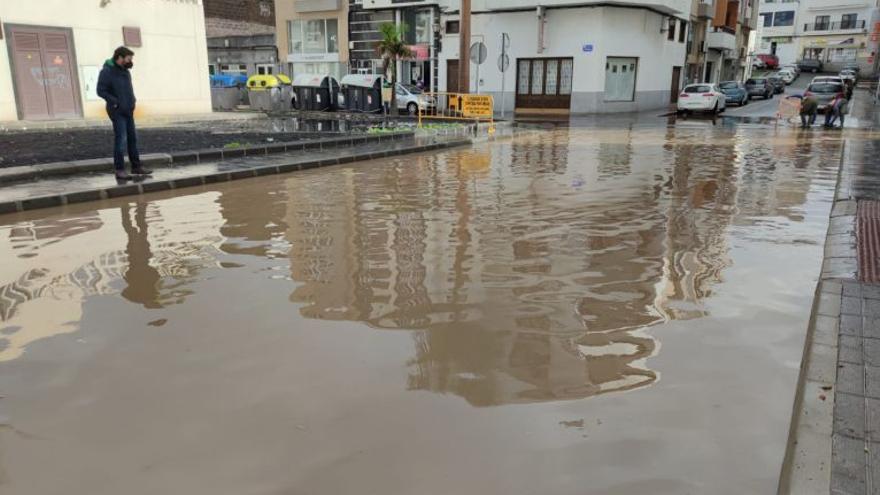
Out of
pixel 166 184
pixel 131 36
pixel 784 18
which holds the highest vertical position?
pixel 784 18

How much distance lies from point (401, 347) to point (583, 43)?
29141 mm

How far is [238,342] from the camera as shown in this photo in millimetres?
4133

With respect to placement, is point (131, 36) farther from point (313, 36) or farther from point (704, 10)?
point (704, 10)

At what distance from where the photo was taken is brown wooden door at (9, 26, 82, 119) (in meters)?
18.4

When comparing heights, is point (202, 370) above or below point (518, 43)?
below

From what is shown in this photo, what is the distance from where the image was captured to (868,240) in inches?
242

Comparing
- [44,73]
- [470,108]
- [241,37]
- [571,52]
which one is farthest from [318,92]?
[241,37]

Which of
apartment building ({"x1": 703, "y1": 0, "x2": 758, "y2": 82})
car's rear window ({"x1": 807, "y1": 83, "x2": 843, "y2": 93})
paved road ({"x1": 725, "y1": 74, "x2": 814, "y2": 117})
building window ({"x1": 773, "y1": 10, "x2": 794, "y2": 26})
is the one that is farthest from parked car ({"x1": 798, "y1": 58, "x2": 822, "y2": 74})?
car's rear window ({"x1": 807, "y1": 83, "x2": 843, "y2": 93})

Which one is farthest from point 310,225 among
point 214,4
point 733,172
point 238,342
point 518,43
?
point 214,4

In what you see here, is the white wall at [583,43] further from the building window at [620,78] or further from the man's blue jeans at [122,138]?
the man's blue jeans at [122,138]

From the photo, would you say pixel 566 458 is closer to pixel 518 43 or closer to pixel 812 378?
pixel 812 378

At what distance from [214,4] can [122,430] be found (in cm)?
5083

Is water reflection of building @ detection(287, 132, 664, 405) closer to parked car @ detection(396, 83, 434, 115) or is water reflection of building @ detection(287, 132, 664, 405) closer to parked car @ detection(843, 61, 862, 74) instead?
parked car @ detection(396, 83, 434, 115)

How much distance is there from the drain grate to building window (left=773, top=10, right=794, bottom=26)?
7926 cm
